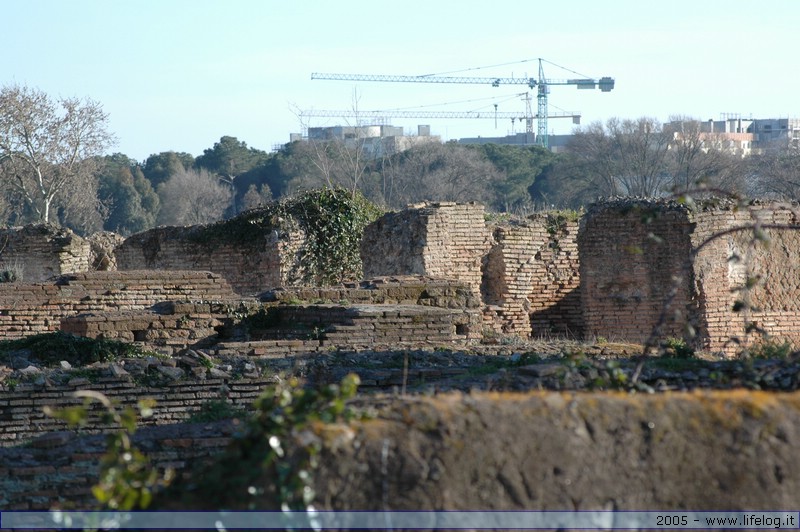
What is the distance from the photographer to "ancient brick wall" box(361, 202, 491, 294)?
1672 centimetres

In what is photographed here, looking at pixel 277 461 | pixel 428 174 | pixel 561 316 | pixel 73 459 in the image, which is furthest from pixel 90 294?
pixel 428 174

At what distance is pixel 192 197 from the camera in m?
53.3

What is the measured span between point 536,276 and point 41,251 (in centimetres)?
930

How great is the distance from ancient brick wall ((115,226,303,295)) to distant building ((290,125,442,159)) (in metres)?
34.8

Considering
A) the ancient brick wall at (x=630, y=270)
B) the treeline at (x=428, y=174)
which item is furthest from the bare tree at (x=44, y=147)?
the ancient brick wall at (x=630, y=270)

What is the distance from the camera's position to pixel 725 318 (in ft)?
50.5

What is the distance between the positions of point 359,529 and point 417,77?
95.9 meters

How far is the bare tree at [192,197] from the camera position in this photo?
52.2 meters

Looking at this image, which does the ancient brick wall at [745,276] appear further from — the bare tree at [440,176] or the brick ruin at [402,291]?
the bare tree at [440,176]

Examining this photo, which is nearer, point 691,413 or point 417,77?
point 691,413

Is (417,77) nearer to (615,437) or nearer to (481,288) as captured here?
(481,288)

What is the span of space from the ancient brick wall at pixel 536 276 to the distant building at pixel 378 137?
3825 cm

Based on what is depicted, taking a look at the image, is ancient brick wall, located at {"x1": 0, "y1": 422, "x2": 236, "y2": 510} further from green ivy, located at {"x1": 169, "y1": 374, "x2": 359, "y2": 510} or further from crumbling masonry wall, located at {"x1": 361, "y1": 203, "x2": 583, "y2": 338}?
crumbling masonry wall, located at {"x1": 361, "y1": 203, "x2": 583, "y2": 338}

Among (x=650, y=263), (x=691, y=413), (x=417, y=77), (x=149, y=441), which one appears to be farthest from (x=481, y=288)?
(x=417, y=77)
